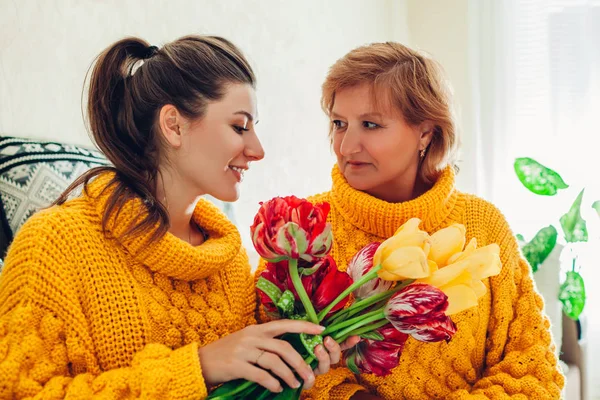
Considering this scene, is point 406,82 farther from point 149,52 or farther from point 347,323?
point 347,323

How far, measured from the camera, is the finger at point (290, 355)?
0.89 m

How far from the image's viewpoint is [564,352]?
222cm

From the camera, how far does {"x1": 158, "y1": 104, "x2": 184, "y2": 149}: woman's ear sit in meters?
1.14

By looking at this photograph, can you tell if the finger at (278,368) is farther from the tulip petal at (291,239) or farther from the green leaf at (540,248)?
the green leaf at (540,248)

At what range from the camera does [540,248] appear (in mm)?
2234

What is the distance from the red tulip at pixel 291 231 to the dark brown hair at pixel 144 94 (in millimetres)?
343

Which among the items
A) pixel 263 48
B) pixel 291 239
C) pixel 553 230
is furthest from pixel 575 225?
pixel 291 239

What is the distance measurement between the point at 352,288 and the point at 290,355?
13cm

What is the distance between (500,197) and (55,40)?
6.85 feet

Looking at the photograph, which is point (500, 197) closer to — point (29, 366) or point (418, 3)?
point (418, 3)

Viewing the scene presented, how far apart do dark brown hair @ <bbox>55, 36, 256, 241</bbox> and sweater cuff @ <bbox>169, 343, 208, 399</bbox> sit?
278 mm

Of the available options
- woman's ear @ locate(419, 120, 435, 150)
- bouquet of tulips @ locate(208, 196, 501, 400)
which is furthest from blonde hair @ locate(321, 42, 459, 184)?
bouquet of tulips @ locate(208, 196, 501, 400)

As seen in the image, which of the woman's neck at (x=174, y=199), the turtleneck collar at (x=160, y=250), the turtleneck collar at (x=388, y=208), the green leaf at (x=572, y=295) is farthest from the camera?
the green leaf at (x=572, y=295)

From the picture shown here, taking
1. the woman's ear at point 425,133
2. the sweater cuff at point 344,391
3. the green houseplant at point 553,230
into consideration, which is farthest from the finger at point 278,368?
the green houseplant at point 553,230
